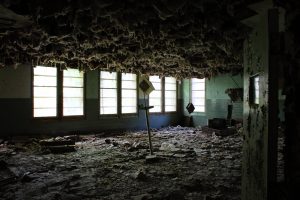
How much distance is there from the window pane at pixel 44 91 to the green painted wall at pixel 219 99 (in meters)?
6.43

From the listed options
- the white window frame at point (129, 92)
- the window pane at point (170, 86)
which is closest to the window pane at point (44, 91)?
the white window frame at point (129, 92)

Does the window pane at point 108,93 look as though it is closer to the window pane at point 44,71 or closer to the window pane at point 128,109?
the window pane at point 128,109

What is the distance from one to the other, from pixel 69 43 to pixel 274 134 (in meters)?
5.31

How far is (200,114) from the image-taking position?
13172 mm

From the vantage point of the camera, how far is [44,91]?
9219mm

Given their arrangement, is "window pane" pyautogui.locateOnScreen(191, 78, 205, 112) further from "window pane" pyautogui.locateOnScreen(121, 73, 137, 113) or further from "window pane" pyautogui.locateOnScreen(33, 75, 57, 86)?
"window pane" pyautogui.locateOnScreen(33, 75, 57, 86)

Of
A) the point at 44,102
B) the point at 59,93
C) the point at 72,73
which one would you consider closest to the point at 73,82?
the point at 72,73

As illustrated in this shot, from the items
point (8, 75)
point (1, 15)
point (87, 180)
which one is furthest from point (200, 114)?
point (1, 15)

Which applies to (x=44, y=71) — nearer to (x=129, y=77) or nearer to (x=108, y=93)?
(x=108, y=93)

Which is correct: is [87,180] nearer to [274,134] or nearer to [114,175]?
[114,175]

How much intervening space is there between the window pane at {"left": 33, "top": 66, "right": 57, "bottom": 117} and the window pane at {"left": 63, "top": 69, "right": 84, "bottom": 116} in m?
0.37

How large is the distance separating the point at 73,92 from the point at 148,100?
11.8 ft

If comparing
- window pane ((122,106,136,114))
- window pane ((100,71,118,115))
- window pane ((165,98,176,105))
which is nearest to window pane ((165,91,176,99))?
window pane ((165,98,176,105))

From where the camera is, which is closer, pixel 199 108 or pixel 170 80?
pixel 199 108
